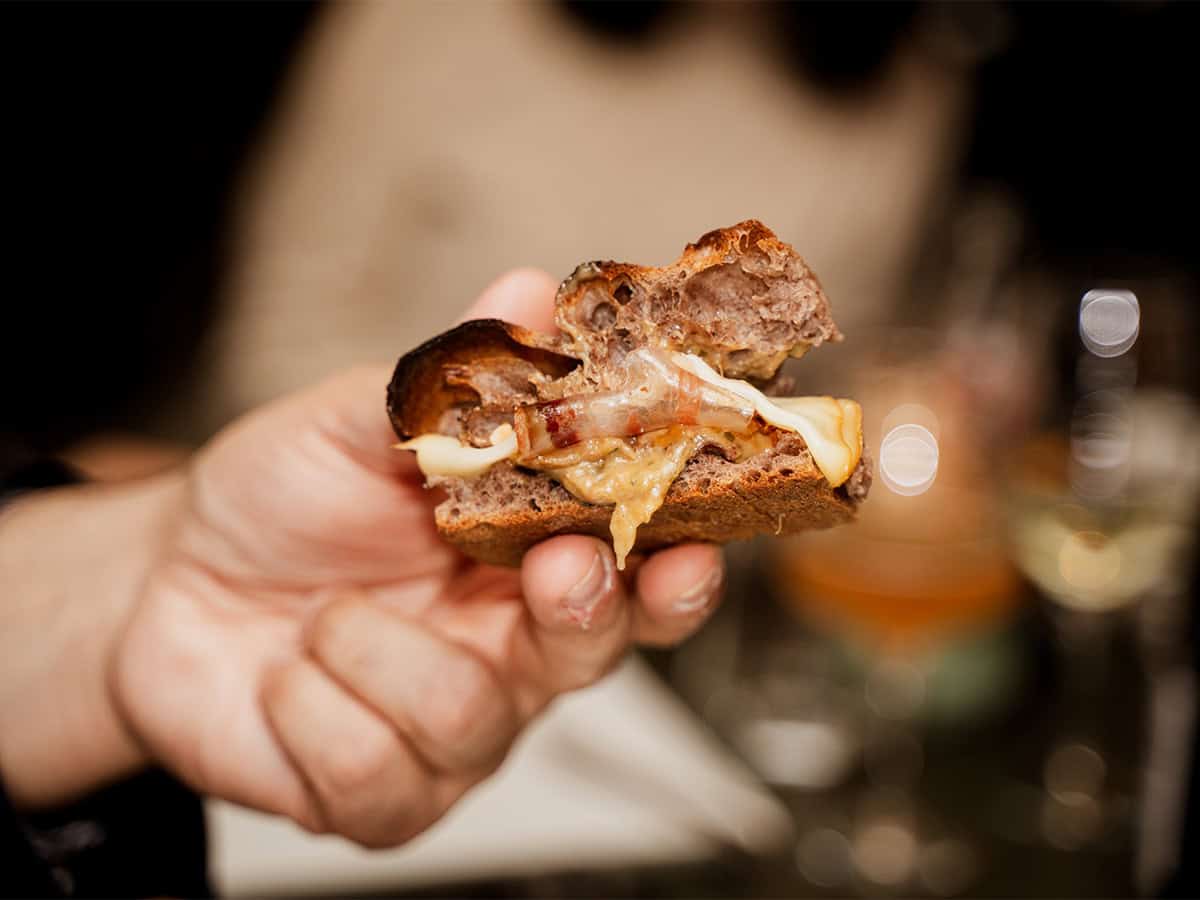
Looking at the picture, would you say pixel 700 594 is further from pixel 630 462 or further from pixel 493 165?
pixel 493 165

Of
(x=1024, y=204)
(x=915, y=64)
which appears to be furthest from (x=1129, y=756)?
(x=915, y=64)

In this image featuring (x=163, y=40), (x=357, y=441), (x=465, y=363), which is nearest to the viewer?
(x=465, y=363)

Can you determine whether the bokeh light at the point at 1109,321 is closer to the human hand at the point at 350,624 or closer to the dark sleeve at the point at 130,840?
the human hand at the point at 350,624

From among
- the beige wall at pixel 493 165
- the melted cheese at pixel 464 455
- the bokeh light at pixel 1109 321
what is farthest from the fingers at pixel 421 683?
the beige wall at pixel 493 165

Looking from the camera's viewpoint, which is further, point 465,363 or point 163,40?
point 163,40

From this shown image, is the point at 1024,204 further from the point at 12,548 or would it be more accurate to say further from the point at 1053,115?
the point at 12,548

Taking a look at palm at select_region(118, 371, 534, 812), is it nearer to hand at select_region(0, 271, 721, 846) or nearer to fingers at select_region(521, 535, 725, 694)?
hand at select_region(0, 271, 721, 846)
